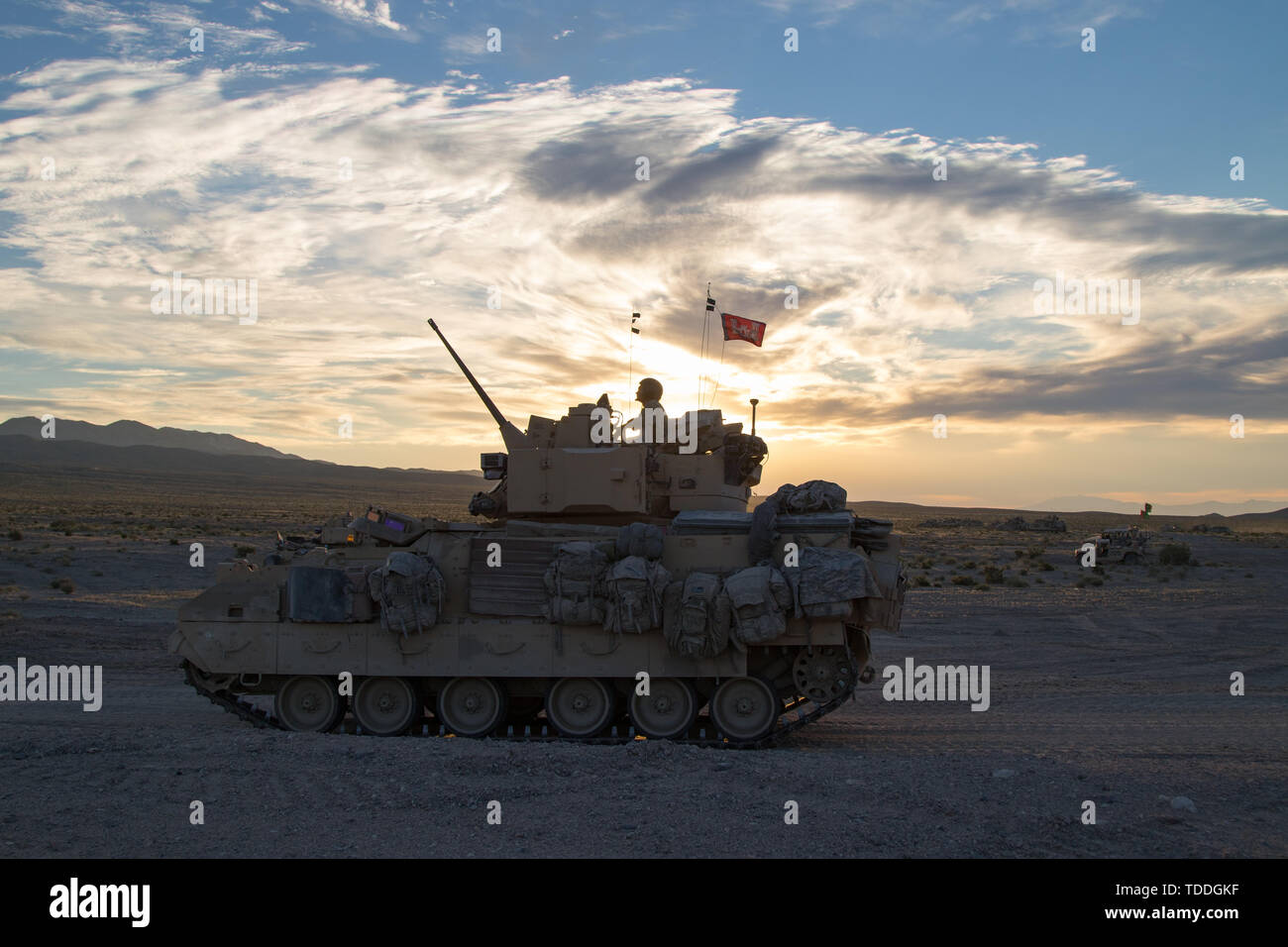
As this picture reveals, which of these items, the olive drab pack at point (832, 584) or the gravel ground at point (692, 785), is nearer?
the gravel ground at point (692, 785)

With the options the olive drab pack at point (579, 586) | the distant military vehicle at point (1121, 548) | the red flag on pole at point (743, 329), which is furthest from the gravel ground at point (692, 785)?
the distant military vehicle at point (1121, 548)

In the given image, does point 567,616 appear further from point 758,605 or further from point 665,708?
point 758,605

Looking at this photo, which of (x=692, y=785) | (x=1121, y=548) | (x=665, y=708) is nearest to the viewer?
(x=692, y=785)

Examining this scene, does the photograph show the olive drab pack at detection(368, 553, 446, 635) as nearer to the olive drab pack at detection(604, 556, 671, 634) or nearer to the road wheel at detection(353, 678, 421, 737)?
the road wheel at detection(353, 678, 421, 737)

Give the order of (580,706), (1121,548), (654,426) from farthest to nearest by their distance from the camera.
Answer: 1. (1121,548)
2. (654,426)
3. (580,706)

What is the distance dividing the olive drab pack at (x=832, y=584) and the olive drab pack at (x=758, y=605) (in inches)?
7.6

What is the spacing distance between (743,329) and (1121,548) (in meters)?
34.6

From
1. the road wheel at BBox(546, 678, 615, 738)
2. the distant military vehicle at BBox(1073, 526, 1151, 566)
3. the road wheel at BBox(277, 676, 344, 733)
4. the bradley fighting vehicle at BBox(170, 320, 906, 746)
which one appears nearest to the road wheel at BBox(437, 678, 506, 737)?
the bradley fighting vehicle at BBox(170, 320, 906, 746)

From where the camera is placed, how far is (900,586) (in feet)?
41.4

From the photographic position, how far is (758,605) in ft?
39.3

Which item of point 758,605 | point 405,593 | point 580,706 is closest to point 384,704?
point 405,593

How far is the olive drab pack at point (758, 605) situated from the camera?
472 inches

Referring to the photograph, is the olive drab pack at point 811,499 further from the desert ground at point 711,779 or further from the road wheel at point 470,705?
the road wheel at point 470,705
